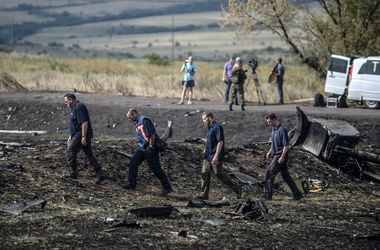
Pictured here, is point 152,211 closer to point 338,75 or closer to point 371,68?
point 371,68

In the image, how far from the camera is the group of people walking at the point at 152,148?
57.7ft

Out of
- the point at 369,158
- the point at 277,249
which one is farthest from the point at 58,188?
the point at 369,158

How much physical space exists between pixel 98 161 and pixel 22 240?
255 inches

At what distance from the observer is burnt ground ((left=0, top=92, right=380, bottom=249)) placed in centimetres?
1420

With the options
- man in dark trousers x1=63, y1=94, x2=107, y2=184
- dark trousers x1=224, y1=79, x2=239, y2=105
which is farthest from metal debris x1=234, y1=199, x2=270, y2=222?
dark trousers x1=224, y1=79, x2=239, y2=105

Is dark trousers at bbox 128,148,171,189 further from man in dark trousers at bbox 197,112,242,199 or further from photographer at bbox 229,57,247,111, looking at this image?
photographer at bbox 229,57,247,111

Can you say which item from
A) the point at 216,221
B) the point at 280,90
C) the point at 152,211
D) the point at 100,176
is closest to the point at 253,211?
the point at 216,221

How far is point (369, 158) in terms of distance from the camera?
22812mm

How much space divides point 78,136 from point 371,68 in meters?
16.6

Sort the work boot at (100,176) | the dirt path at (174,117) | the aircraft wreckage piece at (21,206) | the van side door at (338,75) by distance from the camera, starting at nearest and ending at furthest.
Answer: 1. the aircraft wreckage piece at (21,206)
2. the work boot at (100,176)
3. the dirt path at (174,117)
4. the van side door at (338,75)

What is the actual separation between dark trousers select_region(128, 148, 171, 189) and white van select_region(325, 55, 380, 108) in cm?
1569

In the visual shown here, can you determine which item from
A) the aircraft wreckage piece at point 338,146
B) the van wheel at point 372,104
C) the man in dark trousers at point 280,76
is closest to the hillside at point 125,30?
the man in dark trousers at point 280,76

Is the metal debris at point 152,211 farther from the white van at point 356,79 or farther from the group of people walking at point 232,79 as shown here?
the white van at point 356,79

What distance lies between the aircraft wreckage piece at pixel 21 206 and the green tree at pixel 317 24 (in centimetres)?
2296
